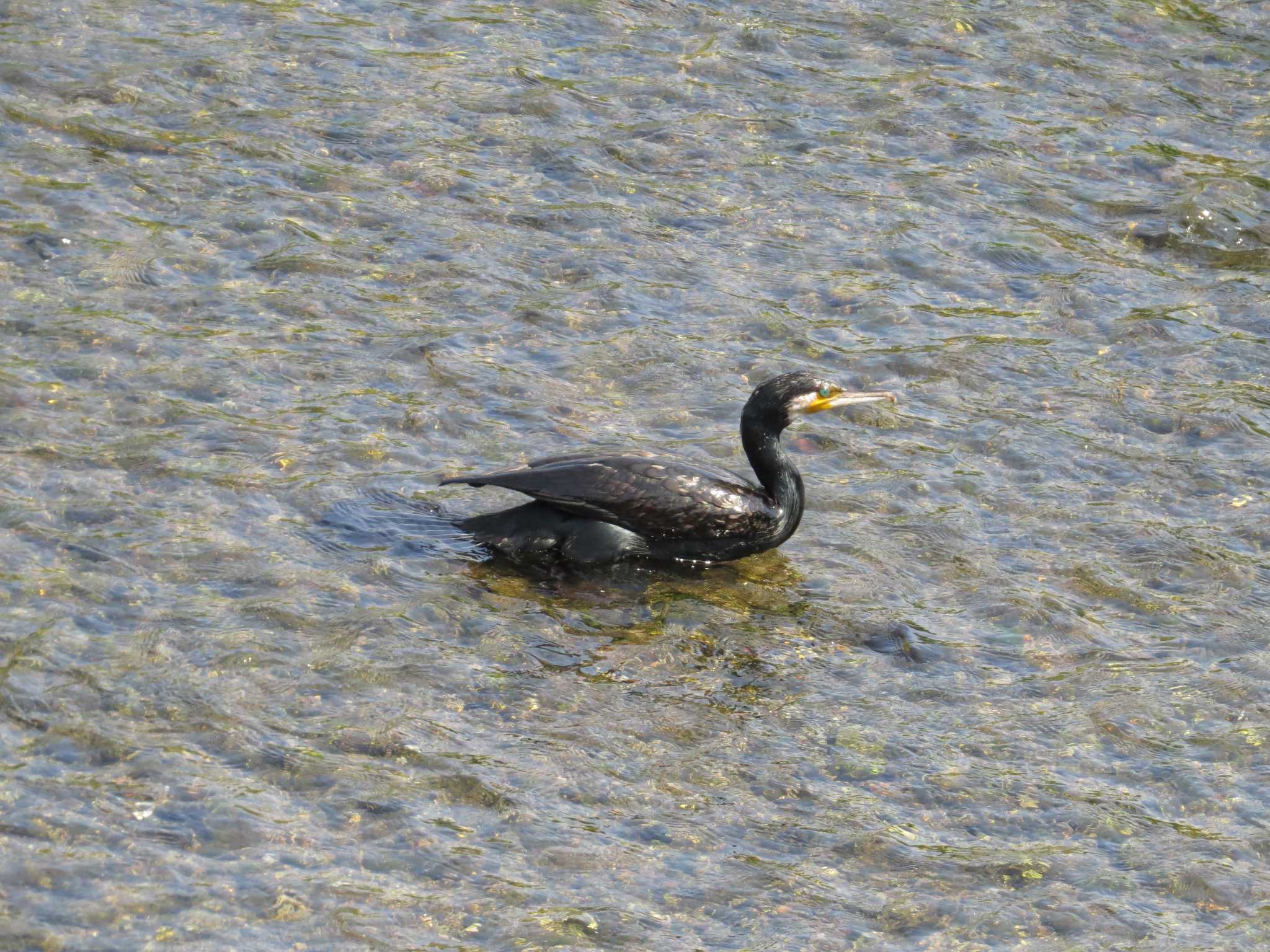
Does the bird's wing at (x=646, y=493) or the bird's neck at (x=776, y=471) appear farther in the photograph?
the bird's neck at (x=776, y=471)

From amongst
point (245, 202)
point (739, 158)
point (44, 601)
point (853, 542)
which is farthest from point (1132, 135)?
point (44, 601)

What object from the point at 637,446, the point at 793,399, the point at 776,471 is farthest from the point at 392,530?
the point at 793,399

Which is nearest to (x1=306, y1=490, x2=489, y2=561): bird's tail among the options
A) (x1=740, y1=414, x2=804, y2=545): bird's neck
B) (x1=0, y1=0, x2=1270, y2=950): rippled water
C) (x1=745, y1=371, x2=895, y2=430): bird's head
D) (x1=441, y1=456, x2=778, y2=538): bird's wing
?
(x1=0, y1=0, x2=1270, y2=950): rippled water

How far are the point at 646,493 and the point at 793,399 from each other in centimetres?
101

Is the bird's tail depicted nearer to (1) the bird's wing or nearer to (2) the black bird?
(2) the black bird

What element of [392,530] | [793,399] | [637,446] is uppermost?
[793,399]

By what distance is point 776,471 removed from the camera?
904 centimetres

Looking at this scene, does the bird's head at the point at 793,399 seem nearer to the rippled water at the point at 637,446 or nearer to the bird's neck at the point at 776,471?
the bird's neck at the point at 776,471

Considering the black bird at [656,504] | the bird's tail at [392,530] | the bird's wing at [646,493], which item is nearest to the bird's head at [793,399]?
the black bird at [656,504]

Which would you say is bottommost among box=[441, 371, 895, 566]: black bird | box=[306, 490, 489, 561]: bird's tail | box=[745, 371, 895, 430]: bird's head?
box=[306, 490, 489, 561]: bird's tail

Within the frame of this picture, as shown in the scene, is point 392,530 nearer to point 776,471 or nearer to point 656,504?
point 656,504

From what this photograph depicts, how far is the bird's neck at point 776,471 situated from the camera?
8961 mm

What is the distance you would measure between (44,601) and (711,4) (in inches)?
353

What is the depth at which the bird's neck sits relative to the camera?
8.96 metres
